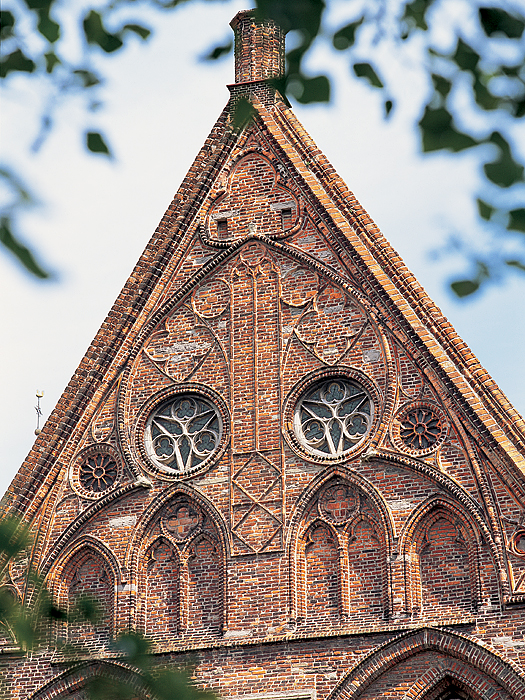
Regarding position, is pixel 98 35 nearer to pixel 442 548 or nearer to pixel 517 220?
pixel 517 220

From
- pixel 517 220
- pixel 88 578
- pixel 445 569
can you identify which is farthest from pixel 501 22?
pixel 88 578

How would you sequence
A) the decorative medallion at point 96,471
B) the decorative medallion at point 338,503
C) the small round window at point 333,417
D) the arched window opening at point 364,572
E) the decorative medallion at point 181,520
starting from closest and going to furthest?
the arched window opening at point 364,572 → the decorative medallion at point 338,503 → the small round window at point 333,417 → the decorative medallion at point 181,520 → the decorative medallion at point 96,471

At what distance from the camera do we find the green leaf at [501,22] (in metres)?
7.24

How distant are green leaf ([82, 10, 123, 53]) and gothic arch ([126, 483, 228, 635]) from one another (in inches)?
383

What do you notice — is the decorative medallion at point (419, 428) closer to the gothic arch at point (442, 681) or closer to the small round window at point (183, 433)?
the small round window at point (183, 433)

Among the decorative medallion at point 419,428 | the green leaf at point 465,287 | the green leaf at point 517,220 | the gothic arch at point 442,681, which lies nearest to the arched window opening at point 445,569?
the gothic arch at point 442,681

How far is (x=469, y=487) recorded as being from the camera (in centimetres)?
1600

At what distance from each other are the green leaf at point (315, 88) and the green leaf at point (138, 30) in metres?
0.82

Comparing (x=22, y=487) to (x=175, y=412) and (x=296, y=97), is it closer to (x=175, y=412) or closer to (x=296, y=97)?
(x=175, y=412)

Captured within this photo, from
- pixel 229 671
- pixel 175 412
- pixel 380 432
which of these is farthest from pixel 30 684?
pixel 380 432

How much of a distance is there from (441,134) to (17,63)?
2.21m

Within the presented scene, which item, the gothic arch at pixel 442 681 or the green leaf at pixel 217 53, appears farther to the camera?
the gothic arch at pixel 442 681

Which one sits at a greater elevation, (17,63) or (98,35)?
(98,35)

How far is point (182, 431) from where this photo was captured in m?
17.6
